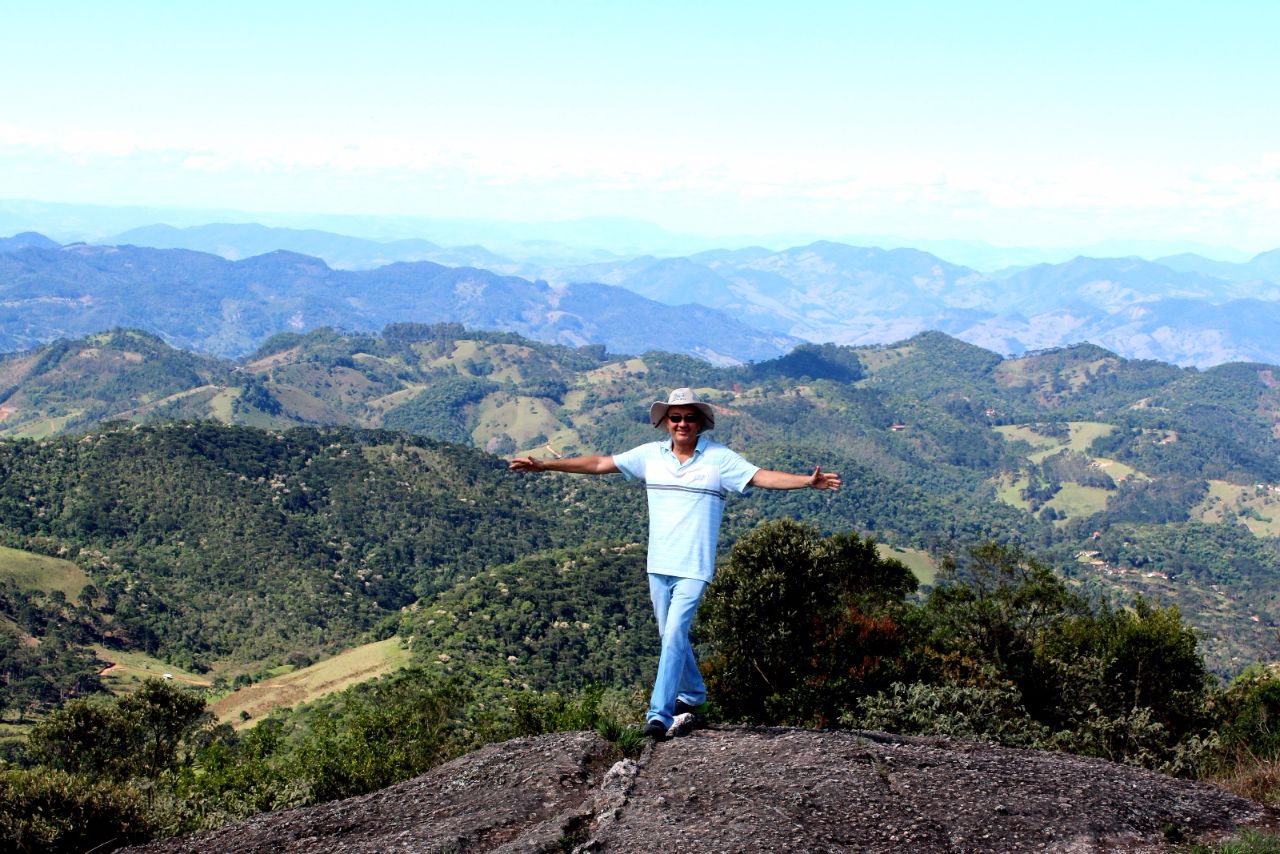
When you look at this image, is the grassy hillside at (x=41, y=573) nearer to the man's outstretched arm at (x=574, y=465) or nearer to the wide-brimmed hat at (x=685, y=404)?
the man's outstretched arm at (x=574, y=465)

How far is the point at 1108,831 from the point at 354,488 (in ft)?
442

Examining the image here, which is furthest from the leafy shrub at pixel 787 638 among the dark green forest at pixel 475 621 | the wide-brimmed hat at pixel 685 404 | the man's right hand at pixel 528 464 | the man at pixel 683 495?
the wide-brimmed hat at pixel 685 404

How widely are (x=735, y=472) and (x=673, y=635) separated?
1.82m

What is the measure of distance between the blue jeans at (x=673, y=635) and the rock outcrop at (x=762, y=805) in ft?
1.92

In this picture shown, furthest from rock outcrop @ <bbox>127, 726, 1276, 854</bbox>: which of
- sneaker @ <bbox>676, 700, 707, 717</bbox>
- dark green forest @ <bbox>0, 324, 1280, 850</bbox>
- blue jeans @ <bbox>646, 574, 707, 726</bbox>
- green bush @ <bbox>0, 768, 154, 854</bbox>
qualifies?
dark green forest @ <bbox>0, 324, 1280, 850</bbox>

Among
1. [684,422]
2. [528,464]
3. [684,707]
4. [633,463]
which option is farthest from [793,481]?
[684,707]

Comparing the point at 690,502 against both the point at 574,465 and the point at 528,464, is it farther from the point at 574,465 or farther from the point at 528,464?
the point at 528,464

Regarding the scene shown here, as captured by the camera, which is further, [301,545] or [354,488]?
[354,488]

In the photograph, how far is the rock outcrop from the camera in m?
8.93

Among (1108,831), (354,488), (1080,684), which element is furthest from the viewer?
(354,488)

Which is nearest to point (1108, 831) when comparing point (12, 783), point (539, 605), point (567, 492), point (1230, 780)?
point (1230, 780)

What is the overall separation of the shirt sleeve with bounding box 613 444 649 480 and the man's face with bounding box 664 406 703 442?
402mm

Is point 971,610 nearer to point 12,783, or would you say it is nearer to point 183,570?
point 12,783

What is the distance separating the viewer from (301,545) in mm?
115312
